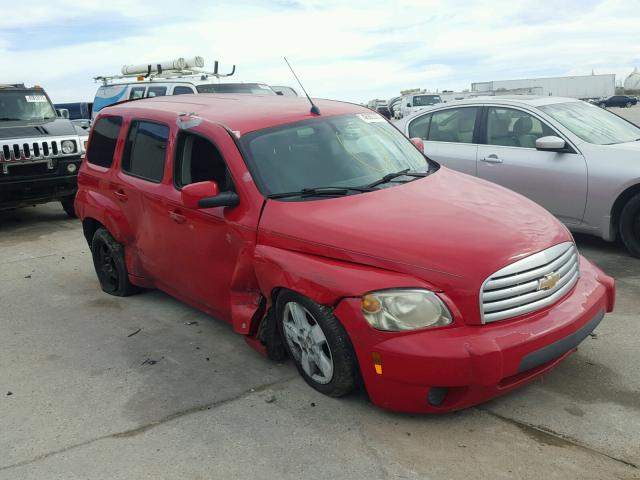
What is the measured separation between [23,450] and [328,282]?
1.83 metres

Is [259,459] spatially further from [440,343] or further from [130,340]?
[130,340]

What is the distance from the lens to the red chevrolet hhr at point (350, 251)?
3273 millimetres

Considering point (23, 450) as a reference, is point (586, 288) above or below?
above

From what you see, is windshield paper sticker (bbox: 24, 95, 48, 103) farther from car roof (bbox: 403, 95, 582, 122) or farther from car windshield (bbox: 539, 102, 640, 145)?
car windshield (bbox: 539, 102, 640, 145)

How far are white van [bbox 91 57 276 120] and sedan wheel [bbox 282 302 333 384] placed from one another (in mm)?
9001

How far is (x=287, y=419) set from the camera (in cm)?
364

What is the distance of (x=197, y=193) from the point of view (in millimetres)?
4121

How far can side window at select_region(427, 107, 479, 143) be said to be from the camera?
Answer: 7.62 metres

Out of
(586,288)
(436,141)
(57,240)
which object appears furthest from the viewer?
(57,240)

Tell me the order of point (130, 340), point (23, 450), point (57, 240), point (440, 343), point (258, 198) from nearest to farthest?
point (440, 343), point (23, 450), point (258, 198), point (130, 340), point (57, 240)

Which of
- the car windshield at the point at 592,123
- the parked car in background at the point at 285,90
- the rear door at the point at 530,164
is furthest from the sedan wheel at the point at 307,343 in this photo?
the parked car in background at the point at 285,90

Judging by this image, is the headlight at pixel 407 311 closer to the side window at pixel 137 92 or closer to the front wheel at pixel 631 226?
the front wheel at pixel 631 226

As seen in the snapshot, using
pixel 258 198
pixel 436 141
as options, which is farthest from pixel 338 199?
pixel 436 141

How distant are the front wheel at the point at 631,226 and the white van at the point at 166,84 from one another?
7638 mm
